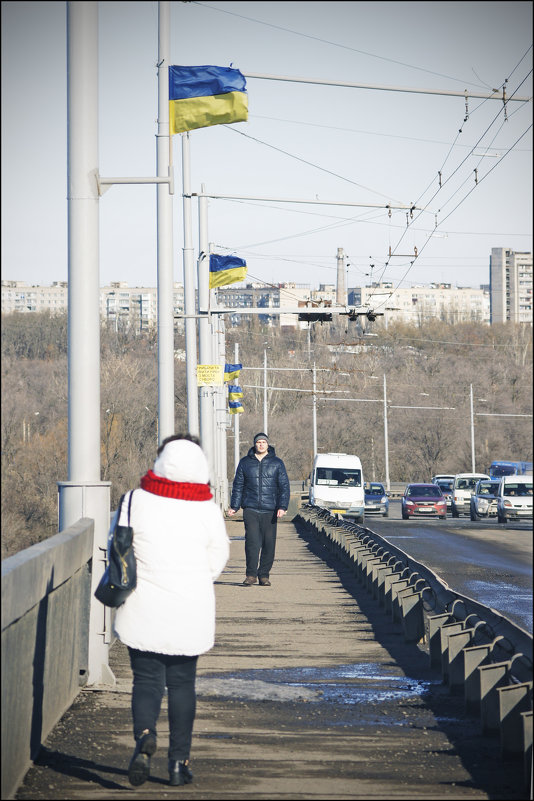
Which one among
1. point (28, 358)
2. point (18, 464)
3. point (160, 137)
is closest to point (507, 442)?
point (28, 358)

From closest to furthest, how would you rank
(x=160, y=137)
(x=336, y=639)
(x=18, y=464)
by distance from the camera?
(x=18, y=464), (x=336, y=639), (x=160, y=137)

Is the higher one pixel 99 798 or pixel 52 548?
pixel 52 548

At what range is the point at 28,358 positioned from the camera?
8.26 metres

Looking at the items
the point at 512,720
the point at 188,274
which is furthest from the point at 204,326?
the point at 512,720

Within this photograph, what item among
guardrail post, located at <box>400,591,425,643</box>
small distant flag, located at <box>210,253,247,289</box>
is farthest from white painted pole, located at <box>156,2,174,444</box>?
small distant flag, located at <box>210,253,247,289</box>

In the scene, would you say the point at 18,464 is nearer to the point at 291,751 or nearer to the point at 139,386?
the point at 291,751

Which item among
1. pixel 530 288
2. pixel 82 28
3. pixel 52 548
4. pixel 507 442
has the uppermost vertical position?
pixel 82 28

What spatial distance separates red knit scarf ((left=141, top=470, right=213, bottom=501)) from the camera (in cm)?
594

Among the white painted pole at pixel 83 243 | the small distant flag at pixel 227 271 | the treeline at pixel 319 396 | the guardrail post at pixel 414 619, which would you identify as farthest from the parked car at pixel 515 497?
the small distant flag at pixel 227 271

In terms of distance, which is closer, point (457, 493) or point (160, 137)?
point (160, 137)

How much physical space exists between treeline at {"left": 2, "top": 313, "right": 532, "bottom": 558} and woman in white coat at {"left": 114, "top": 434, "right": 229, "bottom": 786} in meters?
1.25

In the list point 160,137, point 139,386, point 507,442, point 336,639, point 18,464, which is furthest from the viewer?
Answer: point 139,386

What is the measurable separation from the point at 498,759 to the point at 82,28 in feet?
18.6

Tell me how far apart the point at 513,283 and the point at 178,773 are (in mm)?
4718
